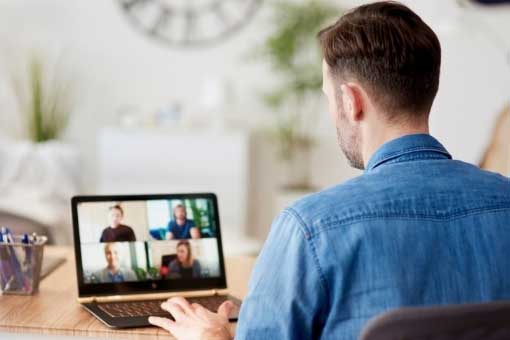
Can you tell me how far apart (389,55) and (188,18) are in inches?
152

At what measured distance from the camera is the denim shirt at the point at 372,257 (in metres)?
1.19

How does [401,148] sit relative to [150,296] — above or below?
above

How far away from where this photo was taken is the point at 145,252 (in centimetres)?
175

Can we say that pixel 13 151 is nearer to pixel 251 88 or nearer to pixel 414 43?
pixel 251 88

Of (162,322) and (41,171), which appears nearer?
(162,322)

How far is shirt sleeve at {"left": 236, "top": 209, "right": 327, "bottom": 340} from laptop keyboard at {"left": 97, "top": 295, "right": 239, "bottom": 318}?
422 mm

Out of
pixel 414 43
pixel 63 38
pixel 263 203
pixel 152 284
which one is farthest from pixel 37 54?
pixel 414 43

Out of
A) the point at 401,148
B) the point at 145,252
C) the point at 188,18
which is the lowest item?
the point at 145,252

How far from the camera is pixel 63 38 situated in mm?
5172

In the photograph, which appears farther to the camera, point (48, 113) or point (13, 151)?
point (48, 113)

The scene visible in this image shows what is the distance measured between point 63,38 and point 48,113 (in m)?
0.53

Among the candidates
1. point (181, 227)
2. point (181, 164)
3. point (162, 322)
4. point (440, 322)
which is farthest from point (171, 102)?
point (440, 322)

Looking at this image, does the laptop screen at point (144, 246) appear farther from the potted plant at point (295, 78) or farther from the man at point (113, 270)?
the potted plant at point (295, 78)

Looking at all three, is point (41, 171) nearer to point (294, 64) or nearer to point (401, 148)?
point (294, 64)
